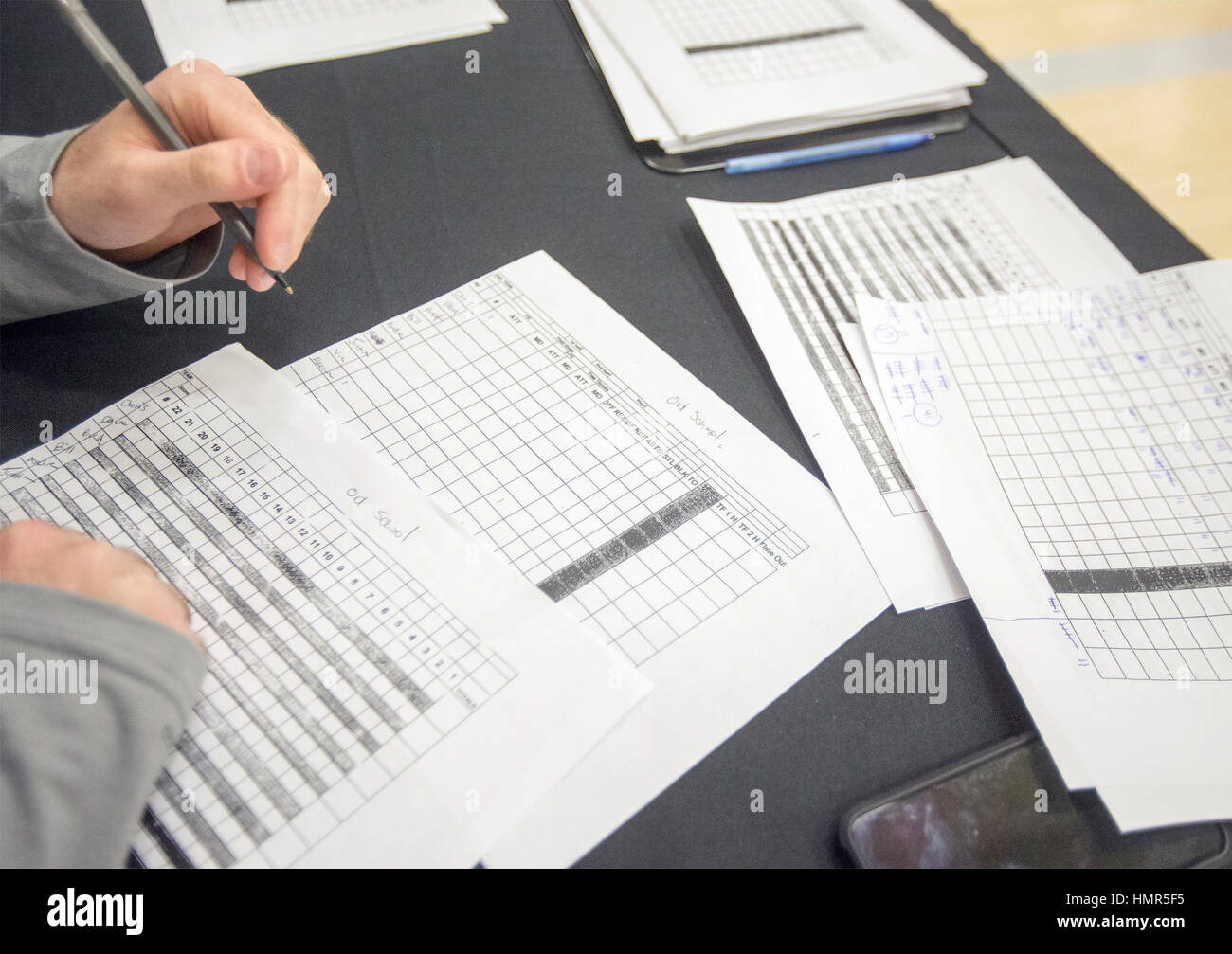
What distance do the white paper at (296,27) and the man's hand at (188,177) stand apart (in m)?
0.21

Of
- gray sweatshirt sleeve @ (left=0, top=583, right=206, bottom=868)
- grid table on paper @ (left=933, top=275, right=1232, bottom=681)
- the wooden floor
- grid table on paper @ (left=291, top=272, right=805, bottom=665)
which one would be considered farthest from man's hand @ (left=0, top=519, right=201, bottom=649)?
the wooden floor

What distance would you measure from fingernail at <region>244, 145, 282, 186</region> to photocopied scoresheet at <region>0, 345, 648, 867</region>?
0.12 m

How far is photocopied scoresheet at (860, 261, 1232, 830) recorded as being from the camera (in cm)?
40

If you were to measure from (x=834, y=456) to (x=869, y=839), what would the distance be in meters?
0.22

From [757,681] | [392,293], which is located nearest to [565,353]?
[392,293]

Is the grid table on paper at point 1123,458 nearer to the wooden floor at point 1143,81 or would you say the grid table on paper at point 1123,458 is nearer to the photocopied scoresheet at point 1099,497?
the photocopied scoresheet at point 1099,497

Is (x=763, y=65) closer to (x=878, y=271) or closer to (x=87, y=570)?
(x=878, y=271)

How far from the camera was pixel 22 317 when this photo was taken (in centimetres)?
52

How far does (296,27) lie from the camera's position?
73 centimetres

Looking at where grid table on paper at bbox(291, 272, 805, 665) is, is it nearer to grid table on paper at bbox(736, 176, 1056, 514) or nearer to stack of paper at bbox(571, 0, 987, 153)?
grid table on paper at bbox(736, 176, 1056, 514)

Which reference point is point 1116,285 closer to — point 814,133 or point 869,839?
point 814,133
